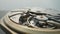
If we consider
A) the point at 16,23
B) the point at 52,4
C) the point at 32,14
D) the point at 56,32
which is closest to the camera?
the point at 56,32

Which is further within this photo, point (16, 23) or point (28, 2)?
point (28, 2)

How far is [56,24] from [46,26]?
0.06m

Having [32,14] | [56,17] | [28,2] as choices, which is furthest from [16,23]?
[28,2]

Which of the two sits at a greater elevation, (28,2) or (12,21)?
(28,2)

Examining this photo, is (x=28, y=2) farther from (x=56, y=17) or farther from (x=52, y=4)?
(x=56, y=17)

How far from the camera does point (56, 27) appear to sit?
0.73m

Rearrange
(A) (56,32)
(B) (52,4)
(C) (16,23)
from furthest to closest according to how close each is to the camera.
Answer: (B) (52,4)
(C) (16,23)
(A) (56,32)

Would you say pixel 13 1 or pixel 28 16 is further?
pixel 13 1

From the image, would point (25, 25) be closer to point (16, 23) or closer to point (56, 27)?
point (16, 23)

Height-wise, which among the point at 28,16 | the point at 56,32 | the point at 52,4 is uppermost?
the point at 52,4

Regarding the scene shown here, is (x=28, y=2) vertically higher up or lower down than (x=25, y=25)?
higher up

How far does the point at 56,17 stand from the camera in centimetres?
82

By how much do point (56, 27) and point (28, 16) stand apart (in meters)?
0.22

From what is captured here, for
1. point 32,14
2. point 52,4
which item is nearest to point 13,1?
point 52,4
